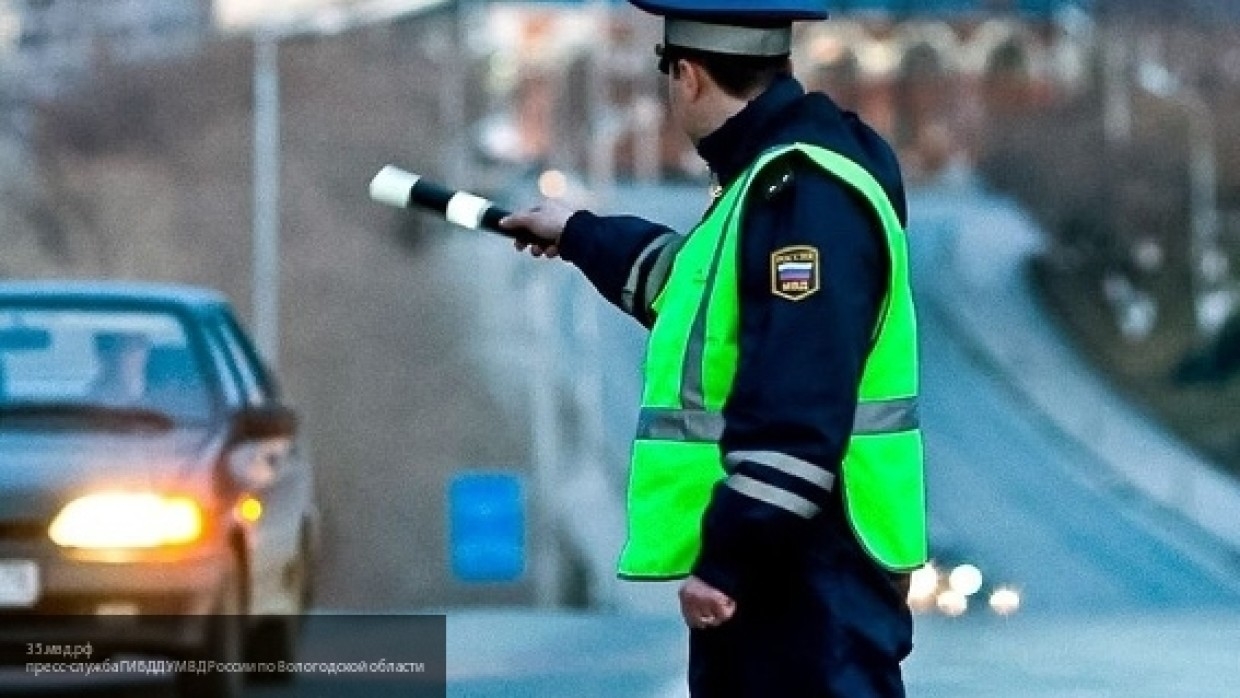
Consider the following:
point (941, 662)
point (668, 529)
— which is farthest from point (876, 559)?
point (941, 662)

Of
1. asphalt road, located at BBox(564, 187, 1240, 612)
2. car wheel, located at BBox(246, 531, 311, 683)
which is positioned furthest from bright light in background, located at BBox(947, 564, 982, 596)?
asphalt road, located at BBox(564, 187, 1240, 612)

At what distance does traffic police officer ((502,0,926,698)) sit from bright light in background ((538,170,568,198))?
3419cm

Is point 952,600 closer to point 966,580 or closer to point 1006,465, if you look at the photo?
point 966,580

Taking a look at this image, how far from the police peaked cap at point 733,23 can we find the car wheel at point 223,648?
18.5ft

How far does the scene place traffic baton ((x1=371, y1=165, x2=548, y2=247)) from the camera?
15.7 feet

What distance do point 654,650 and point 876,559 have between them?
346 inches

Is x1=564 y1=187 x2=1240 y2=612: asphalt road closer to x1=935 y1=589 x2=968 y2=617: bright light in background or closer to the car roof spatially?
x1=935 y1=589 x2=968 y2=617: bright light in background

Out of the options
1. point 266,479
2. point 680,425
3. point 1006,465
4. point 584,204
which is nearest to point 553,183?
point 584,204

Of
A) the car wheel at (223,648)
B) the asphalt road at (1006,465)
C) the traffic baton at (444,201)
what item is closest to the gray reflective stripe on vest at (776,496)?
the traffic baton at (444,201)

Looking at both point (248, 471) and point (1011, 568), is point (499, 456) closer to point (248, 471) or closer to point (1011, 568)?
point (1011, 568)

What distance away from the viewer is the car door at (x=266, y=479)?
34.8 feet

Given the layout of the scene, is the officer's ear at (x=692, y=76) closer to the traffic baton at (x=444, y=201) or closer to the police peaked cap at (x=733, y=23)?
the police peaked cap at (x=733, y=23)

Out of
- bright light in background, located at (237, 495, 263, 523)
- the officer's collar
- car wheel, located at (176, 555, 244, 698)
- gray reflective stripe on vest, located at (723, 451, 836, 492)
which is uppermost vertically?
the officer's collar

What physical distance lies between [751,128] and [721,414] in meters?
0.39
